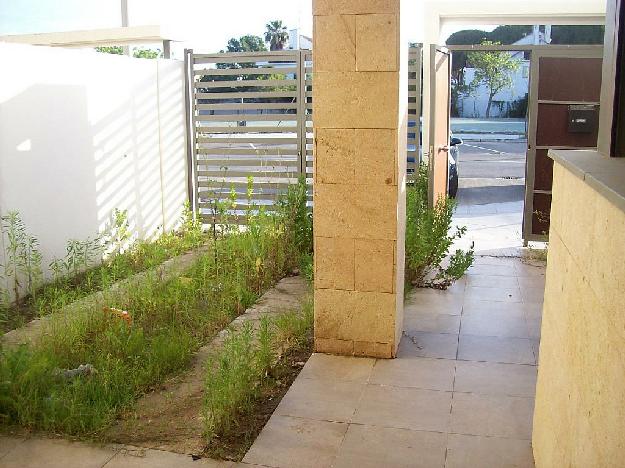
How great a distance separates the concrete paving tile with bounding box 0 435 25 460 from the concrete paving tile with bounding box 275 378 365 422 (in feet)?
4.72

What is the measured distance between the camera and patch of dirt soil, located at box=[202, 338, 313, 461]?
146 inches

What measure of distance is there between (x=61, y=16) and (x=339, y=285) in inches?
886

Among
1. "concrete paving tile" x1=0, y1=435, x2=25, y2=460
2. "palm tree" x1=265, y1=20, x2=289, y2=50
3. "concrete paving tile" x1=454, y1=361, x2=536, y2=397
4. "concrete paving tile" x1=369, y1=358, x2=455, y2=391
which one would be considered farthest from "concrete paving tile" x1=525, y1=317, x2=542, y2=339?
"palm tree" x1=265, y1=20, x2=289, y2=50

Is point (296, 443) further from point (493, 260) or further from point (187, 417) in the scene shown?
point (493, 260)

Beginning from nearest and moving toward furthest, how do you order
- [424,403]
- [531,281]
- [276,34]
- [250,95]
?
[424,403] < [531,281] < [250,95] < [276,34]

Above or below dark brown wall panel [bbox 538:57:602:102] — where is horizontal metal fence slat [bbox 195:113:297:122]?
below

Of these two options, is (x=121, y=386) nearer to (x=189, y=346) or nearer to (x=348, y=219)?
(x=189, y=346)

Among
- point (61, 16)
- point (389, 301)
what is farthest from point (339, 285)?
point (61, 16)

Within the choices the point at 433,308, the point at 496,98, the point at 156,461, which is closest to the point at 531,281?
the point at 433,308

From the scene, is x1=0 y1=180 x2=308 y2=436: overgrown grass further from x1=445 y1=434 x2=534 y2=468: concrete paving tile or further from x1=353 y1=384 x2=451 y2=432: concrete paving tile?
x1=445 y1=434 x2=534 y2=468: concrete paving tile

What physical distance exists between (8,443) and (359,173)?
274 cm

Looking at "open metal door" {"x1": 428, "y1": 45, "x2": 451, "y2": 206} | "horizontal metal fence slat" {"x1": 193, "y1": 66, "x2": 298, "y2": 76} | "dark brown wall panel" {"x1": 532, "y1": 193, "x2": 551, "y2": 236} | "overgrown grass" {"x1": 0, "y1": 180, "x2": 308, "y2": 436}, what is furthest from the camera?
"horizontal metal fence slat" {"x1": 193, "y1": 66, "x2": 298, "y2": 76}

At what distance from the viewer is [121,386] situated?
4.33 m

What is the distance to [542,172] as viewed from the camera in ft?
28.6
